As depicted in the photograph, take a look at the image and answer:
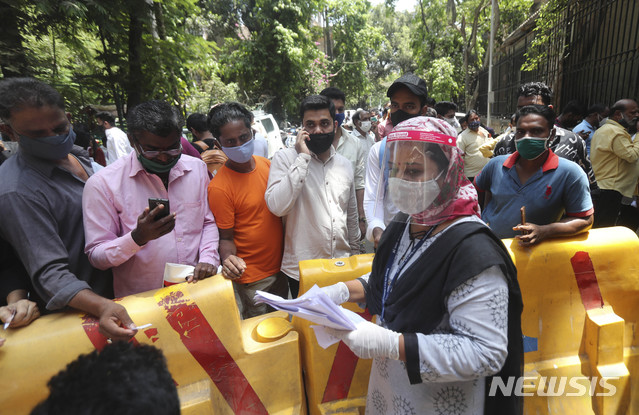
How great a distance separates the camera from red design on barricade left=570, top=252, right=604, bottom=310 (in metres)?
2.36

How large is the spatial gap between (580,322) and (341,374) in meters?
1.65

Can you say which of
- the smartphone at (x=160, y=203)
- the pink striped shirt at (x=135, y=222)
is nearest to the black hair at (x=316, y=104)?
the pink striped shirt at (x=135, y=222)

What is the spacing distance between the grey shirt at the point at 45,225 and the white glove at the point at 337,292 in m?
1.22

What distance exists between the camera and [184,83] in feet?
23.7

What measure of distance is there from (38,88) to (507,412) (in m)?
2.74

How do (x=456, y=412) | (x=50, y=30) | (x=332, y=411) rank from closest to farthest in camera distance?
1. (x=456, y=412)
2. (x=332, y=411)
3. (x=50, y=30)

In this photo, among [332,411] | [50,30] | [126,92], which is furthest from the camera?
[126,92]

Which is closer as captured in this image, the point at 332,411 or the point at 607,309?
the point at 332,411

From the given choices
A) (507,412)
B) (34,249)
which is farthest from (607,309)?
(34,249)

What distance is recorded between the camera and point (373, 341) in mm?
1298

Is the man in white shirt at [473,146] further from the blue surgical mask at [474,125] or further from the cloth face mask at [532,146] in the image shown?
the cloth face mask at [532,146]

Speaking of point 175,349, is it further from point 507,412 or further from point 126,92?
point 126,92

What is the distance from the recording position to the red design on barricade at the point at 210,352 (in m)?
1.91

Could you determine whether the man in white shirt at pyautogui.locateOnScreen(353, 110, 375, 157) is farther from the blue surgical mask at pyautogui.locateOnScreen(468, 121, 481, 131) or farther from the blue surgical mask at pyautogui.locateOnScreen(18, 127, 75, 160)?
the blue surgical mask at pyautogui.locateOnScreen(18, 127, 75, 160)
